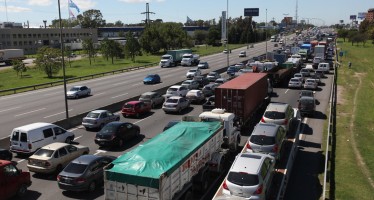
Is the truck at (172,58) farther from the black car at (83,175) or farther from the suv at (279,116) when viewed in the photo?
→ the black car at (83,175)

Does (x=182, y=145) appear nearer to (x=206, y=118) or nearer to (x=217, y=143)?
(x=217, y=143)

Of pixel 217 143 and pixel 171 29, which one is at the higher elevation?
pixel 171 29

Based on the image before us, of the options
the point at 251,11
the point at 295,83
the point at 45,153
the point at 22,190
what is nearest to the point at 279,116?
the point at 45,153

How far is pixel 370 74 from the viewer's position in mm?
63094

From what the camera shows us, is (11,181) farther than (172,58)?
No

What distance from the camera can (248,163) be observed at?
1470 centimetres

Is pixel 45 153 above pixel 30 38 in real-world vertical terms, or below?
below

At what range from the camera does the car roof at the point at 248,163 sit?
14201mm

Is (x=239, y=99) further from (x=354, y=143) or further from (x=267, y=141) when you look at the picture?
(x=354, y=143)

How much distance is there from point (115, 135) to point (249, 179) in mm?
11125

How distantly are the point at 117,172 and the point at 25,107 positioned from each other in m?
27.9

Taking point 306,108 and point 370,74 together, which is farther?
point 370,74

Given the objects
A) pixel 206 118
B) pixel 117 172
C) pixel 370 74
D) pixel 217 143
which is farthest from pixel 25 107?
pixel 370 74

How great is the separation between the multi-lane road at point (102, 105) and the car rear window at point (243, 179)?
9.73 ft
